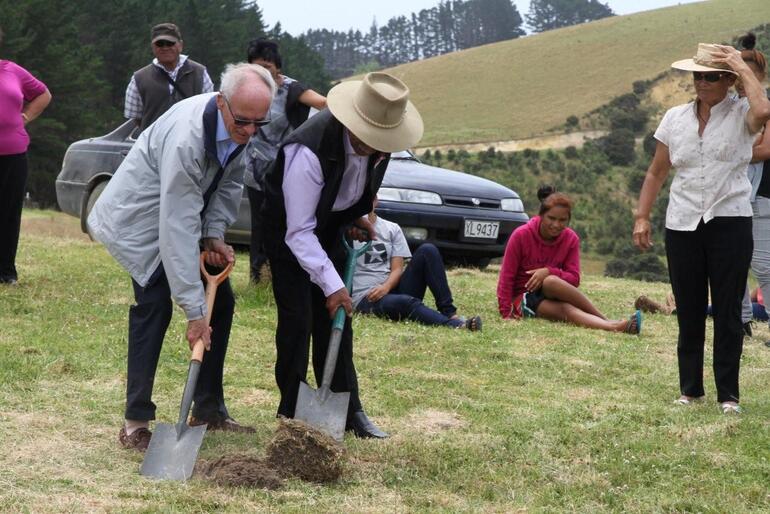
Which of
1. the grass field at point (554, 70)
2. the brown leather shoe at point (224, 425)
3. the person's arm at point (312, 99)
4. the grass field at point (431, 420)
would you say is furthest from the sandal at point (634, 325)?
the grass field at point (554, 70)

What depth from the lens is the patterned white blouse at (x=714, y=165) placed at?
6.15m

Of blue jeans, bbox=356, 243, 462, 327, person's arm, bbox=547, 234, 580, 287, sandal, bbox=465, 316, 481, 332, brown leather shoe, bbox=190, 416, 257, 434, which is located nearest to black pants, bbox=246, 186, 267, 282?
blue jeans, bbox=356, 243, 462, 327

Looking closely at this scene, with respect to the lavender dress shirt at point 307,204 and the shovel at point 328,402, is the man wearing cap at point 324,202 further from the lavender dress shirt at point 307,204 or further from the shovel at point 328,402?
the shovel at point 328,402

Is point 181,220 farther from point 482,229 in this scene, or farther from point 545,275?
point 482,229

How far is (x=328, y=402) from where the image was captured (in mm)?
5121

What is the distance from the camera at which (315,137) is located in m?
4.84

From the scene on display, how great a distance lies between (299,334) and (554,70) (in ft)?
266

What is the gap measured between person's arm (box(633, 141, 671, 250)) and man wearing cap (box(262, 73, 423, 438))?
189 cm

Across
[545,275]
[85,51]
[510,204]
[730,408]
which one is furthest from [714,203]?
[85,51]

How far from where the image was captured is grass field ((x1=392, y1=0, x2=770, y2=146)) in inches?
2891

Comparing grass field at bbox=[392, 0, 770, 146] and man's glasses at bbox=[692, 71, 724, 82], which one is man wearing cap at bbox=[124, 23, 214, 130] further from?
grass field at bbox=[392, 0, 770, 146]

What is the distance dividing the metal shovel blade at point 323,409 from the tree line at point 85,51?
30.4 metres

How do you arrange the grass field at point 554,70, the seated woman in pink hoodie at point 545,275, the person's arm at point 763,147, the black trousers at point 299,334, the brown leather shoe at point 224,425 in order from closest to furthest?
the black trousers at point 299,334 → the brown leather shoe at point 224,425 → the person's arm at point 763,147 → the seated woman in pink hoodie at point 545,275 → the grass field at point 554,70

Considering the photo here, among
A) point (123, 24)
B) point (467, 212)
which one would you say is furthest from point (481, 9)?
point (467, 212)
